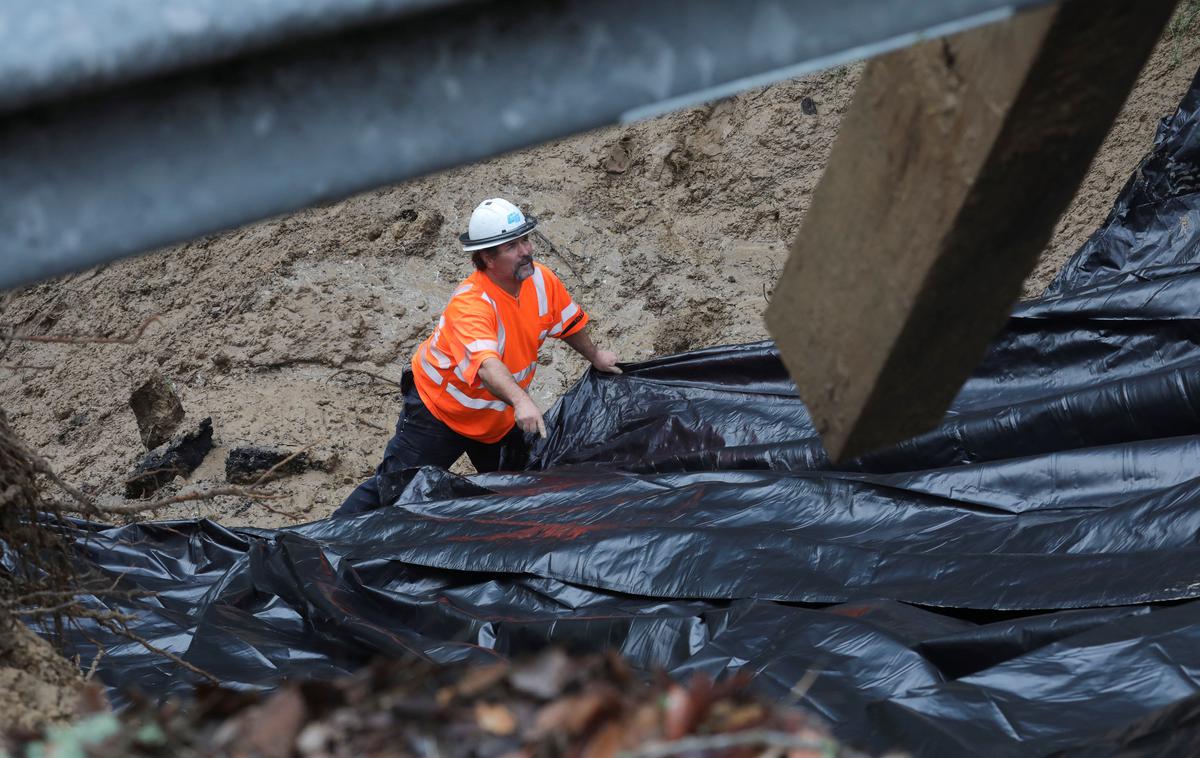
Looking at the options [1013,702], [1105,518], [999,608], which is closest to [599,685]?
[1013,702]

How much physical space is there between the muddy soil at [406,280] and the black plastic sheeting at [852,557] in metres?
2.16

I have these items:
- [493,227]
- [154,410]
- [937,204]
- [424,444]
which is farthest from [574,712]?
[154,410]

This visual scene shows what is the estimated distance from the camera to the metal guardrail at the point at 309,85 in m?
0.74

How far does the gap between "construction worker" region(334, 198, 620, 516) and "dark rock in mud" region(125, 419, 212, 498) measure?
5.04 ft

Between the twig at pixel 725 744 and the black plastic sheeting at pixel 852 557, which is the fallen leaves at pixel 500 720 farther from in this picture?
the black plastic sheeting at pixel 852 557

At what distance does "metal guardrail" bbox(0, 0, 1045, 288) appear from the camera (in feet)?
2.44

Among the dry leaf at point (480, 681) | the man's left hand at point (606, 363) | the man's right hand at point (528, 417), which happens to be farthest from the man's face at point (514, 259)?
the dry leaf at point (480, 681)

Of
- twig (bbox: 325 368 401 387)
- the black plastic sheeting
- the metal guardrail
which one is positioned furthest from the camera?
twig (bbox: 325 368 401 387)

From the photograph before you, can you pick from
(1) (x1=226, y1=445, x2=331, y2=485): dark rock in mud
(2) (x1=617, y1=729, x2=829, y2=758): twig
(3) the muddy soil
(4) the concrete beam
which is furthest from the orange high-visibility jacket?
(2) (x1=617, y1=729, x2=829, y2=758): twig

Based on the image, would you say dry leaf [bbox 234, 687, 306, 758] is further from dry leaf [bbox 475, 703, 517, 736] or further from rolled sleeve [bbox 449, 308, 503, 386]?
rolled sleeve [bbox 449, 308, 503, 386]

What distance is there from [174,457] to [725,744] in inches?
208

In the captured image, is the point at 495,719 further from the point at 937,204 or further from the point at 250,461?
the point at 250,461

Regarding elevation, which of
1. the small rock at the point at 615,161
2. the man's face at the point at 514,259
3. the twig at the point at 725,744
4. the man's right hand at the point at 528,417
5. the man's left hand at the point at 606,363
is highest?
the small rock at the point at 615,161

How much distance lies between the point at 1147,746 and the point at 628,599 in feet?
4.65
